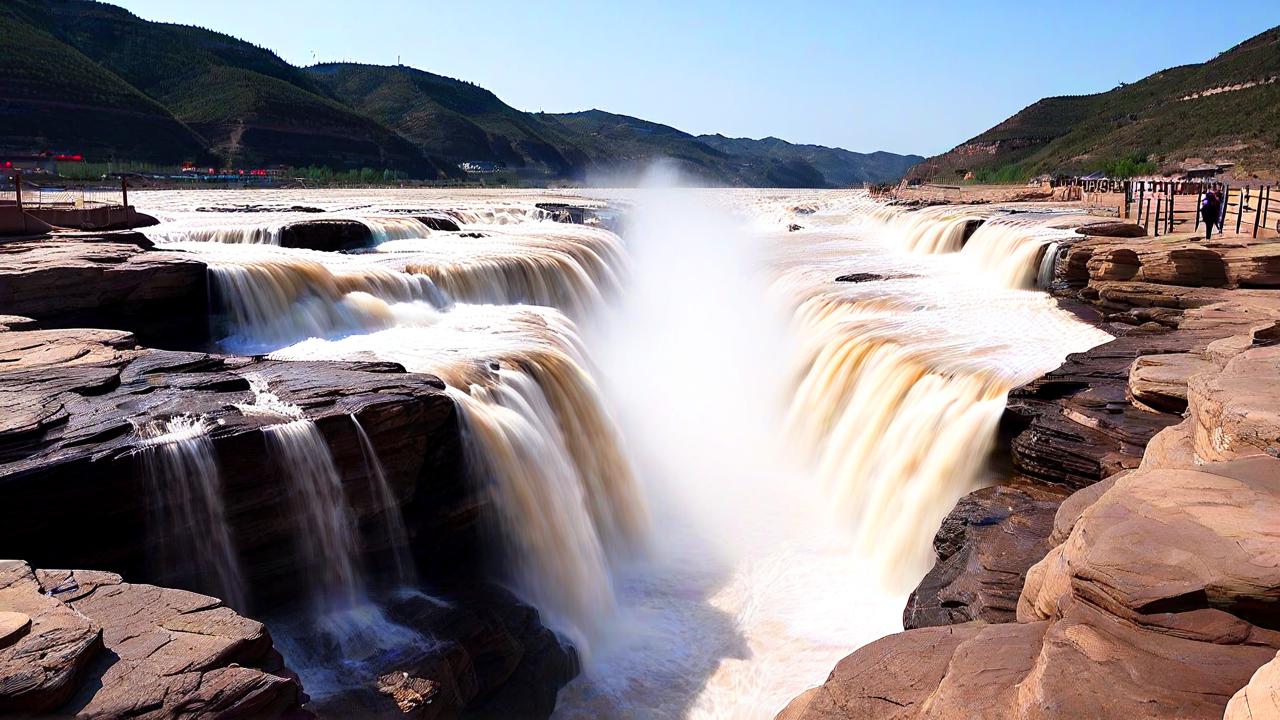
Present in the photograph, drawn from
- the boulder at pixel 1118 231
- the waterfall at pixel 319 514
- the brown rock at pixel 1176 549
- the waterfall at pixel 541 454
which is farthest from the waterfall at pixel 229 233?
the boulder at pixel 1118 231

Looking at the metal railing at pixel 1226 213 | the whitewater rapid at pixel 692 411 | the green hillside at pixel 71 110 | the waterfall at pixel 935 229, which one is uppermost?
the green hillside at pixel 71 110

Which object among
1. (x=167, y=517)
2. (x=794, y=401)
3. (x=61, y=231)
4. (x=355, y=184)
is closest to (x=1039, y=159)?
(x=355, y=184)

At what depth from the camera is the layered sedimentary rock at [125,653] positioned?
16.5ft

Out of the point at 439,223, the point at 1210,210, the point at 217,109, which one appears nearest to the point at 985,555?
the point at 1210,210

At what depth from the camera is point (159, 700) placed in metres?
5.16

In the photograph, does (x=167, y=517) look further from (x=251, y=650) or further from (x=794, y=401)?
(x=794, y=401)

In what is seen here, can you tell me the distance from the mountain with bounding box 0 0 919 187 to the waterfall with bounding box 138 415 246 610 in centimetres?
6311

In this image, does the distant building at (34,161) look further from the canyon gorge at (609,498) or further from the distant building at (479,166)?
the distant building at (479,166)

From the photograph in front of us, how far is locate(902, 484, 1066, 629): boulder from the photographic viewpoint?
8172 millimetres

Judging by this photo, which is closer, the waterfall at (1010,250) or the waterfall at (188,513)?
the waterfall at (188,513)

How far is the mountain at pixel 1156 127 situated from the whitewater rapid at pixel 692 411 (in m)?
37.9

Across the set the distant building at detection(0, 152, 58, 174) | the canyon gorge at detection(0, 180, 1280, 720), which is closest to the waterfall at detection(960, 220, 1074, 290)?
the canyon gorge at detection(0, 180, 1280, 720)

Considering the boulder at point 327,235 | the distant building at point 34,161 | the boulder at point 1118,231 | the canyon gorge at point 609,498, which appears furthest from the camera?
the distant building at point 34,161

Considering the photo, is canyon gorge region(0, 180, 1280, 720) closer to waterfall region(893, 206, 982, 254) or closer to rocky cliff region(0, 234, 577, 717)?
rocky cliff region(0, 234, 577, 717)
